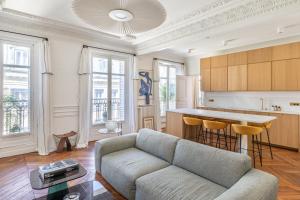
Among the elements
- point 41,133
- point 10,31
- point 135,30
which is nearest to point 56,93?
point 41,133

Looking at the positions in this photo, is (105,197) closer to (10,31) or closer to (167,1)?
(167,1)

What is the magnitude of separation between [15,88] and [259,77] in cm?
599

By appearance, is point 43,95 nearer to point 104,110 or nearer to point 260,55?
Answer: point 104,110

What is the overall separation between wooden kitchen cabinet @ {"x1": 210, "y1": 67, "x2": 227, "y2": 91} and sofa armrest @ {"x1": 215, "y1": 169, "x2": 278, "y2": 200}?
4277mm

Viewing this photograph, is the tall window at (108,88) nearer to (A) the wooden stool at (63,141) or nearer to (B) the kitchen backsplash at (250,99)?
(A) the wooden stool at (63,141)

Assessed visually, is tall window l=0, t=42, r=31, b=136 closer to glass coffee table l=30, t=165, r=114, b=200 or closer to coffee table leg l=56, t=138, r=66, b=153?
coffee table leg l=56, t=138, r=66, b=153

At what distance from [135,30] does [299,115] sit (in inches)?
166

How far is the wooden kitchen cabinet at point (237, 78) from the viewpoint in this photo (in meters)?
5.14

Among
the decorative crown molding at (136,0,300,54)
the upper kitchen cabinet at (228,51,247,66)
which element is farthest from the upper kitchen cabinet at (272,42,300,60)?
the decorative crown molding at (136,0,300,54)

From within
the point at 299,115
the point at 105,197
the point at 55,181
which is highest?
the point at 299,115

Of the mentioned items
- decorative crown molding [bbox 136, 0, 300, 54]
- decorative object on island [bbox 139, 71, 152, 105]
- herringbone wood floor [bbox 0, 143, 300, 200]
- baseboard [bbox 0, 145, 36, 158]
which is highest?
decorative crown molding [bbox 136, 0, 300, 54]

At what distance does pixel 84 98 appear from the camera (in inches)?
174

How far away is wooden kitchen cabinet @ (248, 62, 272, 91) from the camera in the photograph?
467cm

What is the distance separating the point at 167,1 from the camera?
9.80ft
